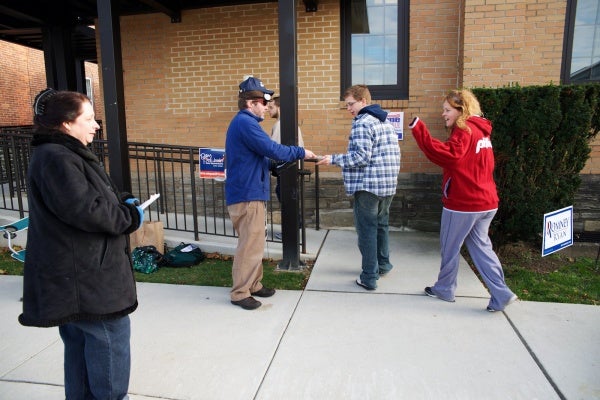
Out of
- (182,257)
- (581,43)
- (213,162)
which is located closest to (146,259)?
(182,257)

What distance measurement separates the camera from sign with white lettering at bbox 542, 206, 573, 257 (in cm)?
403

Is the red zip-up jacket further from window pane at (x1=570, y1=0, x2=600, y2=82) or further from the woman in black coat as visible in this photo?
window pane at (x1=570, y1=0, x2=600, y2=82)

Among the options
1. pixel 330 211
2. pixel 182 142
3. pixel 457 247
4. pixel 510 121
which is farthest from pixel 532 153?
pixel 182 142

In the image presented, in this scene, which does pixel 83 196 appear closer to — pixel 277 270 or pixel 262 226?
pixel 262 226

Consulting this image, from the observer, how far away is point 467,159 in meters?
3.58

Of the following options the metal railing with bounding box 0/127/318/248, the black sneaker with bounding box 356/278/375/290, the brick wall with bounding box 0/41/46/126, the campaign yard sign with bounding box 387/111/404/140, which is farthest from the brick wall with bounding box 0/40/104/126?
the black sneaker with bounding box 356/278/375/290

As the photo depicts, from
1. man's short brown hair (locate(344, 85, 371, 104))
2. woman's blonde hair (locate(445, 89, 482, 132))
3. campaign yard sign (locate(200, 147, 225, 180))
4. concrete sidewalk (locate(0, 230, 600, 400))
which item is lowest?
concrete sidewalk (locate(0, 230, 600, 400))

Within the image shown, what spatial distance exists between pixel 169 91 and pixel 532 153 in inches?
204

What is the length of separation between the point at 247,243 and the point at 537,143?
3158 millimetres

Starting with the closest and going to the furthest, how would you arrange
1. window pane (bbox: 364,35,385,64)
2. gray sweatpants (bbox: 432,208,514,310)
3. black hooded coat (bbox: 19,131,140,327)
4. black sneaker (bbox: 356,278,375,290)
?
black hooded coat (bbox: 19,131,140,327) → gray sweatpants (bbox: 432,208,514,310) → black sneaker (bbox: 356,278,375,290) → window pane (bbox: 364,35,385,64)

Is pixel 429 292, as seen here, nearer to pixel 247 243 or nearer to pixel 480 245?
Answer: pixel 480 245

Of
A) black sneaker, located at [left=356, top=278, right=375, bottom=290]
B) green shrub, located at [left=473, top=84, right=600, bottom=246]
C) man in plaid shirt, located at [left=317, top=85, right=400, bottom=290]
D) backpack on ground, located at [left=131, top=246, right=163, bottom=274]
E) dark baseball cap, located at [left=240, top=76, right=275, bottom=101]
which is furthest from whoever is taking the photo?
backpack on ground, located at [left=131, top=246, right=163, bottom=274]

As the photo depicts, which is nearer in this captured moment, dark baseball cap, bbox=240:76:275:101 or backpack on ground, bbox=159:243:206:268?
dark baseball cap, bbox=240:76:275:101

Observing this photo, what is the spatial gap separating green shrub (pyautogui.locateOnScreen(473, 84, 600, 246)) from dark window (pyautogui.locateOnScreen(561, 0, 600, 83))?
1.34 metres
